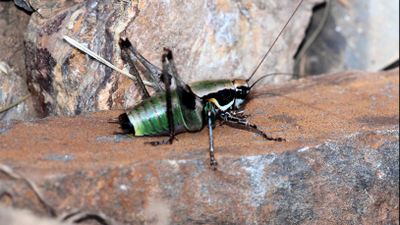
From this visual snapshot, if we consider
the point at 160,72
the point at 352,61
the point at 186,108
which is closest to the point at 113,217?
the point at 186,108

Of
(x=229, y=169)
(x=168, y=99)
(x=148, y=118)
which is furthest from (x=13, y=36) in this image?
(x=229, y=169)

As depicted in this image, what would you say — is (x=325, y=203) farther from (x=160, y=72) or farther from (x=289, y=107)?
(x=160, y=72)

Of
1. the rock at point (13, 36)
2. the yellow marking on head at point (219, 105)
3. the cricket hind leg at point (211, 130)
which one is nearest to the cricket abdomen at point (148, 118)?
the cricket hind leg at point (211, 130)

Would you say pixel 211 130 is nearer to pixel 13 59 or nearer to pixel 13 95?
pixel 13 95

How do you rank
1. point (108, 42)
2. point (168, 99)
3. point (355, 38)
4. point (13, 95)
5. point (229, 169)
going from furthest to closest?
point (355, 38), point (13, 95), point (108, 42), point (168, 99), point (229, 169)

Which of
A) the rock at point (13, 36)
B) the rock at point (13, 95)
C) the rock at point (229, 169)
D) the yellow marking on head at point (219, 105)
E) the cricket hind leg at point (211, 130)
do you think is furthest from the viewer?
the rock at point (13, 36)

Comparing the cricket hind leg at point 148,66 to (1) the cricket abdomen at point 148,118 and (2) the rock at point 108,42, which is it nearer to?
(2) the rock at point 108,42
